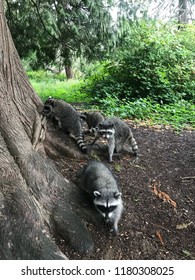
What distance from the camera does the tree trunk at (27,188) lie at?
309cm

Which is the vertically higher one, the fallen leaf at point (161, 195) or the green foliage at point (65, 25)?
the green foliage at point (65, 25)

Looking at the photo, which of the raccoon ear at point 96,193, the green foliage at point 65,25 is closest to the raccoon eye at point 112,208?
the raccoon ear at point 96,193

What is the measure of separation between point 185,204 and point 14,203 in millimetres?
2272

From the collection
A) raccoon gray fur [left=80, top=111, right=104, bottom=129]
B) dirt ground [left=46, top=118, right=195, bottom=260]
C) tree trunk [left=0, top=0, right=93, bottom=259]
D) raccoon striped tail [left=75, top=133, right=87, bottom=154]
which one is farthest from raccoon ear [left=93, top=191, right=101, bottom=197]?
raccoon gray fur [left=80, top=111, right=104, bottom=129]

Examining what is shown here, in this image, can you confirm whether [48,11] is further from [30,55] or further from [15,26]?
[30,55]

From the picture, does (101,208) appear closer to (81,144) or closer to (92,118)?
(81,144)

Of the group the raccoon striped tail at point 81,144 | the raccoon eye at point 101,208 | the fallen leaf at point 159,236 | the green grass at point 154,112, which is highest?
the raccoon striped tail at point 81,144

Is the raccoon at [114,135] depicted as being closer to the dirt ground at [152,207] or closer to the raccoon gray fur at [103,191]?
the dirt ground at [152,207]

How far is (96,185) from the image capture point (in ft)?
13.1

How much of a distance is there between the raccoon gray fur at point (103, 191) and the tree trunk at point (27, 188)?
18cm

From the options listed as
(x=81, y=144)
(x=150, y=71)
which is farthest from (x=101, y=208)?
(x=150, y=71)

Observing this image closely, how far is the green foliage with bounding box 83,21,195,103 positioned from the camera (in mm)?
10344

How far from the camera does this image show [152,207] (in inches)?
164

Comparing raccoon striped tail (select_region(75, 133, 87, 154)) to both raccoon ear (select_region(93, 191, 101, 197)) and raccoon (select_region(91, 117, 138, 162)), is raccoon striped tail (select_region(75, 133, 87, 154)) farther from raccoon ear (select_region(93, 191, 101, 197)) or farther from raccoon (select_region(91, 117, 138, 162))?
raccoon ear (select_region(93, 191, 101, 197))
